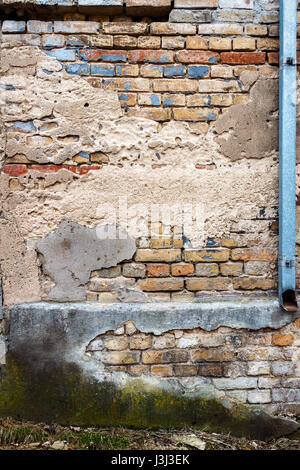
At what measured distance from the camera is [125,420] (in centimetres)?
212

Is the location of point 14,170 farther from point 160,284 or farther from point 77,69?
point 160,284

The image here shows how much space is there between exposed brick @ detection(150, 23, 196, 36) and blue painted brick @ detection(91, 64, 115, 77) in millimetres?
336

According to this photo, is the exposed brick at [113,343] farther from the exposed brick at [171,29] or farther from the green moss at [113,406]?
the exposed brick at [171,29]

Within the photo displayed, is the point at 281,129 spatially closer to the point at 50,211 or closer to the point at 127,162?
the point at 127,162

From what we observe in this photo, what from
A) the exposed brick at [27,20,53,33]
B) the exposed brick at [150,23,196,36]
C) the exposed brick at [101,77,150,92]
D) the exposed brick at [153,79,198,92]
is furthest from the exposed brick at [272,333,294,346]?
the exposed brick at [27,20,53,33]

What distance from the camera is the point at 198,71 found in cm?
210

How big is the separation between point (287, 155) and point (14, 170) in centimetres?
163

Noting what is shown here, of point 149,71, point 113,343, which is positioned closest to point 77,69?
point 149,71

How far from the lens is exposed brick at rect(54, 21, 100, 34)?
2080 mm

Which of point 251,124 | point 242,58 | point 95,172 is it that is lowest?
point 95,172

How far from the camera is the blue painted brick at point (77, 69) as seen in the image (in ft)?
6.82

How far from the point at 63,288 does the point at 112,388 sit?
678 mm

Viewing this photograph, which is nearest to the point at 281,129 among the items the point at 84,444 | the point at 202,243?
the point at 202,243

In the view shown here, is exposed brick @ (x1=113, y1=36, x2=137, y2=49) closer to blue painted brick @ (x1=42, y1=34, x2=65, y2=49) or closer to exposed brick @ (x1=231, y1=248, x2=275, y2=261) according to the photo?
blue painted brick @ (x1=42, y1=34, x2=65, y2=49)
